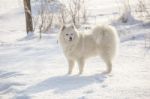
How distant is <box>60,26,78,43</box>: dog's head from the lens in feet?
18.7

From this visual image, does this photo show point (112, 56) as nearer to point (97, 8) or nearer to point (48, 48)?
point (48, 48)

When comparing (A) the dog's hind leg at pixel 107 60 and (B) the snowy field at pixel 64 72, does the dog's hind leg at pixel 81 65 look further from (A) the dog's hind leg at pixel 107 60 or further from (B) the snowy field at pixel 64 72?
(A) the dog's hind leg at pixel 107 60

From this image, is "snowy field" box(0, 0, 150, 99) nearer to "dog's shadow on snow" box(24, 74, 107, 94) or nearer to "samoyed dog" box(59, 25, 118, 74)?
"dog's shadow on snow" box(24, 74, 107, 94)

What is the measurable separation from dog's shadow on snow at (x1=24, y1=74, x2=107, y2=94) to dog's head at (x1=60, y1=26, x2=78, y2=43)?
1.96 feet

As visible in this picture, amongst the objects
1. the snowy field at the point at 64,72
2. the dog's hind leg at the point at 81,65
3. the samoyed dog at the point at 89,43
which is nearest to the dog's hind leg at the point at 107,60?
the samoyed dog at the point at 89,43

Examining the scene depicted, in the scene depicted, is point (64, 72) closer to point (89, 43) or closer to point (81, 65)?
point (81, 65)

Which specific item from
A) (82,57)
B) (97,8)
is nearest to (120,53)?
(82,57)

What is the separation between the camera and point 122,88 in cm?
461

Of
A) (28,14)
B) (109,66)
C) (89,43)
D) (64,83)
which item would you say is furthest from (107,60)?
(28,14)

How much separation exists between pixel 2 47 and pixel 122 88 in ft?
13.5

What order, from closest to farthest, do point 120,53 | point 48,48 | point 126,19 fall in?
point 120,53, point 48,48, point 126,19

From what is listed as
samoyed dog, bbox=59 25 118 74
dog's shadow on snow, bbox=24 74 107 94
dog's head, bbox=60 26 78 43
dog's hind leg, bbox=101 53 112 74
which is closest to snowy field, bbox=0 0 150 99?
dog's shadow on snow, bbox=24 74 107 94

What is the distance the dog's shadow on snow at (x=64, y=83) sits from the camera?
493 centimetres

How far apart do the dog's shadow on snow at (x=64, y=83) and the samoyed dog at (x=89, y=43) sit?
433 mm
